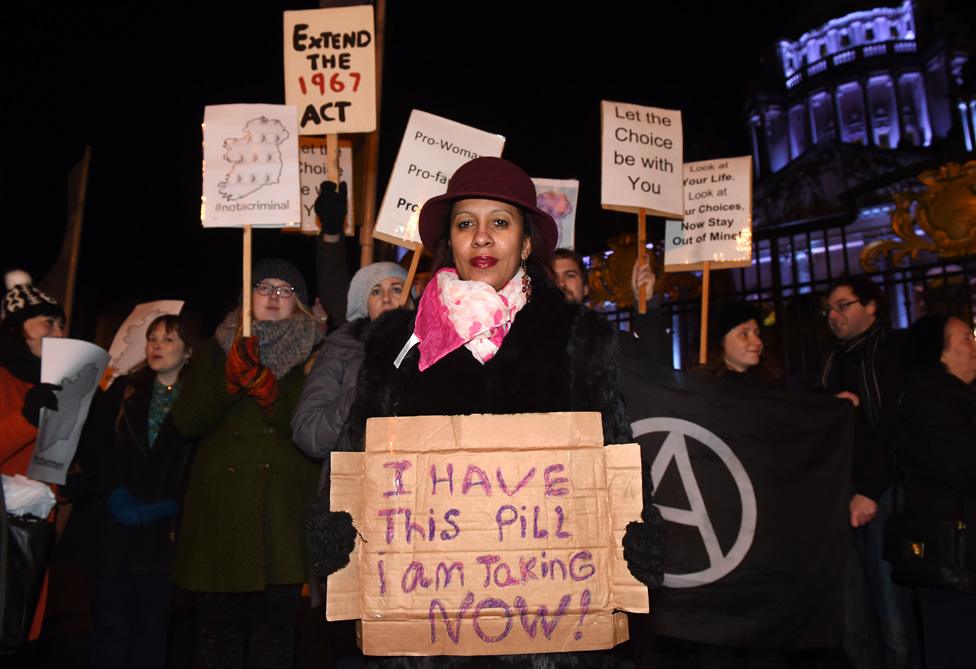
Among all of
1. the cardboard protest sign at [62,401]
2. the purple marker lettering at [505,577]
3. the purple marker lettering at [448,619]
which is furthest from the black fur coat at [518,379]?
the cardboard protest sign at [62,401]

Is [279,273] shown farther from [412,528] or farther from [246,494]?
[412,528]

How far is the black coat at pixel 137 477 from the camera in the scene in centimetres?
450

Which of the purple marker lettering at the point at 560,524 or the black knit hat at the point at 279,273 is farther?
the black knit hat at the point at 279,273

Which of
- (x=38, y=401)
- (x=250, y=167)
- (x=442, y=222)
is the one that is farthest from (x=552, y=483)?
(x=38, y=401)

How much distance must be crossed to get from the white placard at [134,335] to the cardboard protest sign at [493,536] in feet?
14.4

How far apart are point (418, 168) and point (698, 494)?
7.67ft

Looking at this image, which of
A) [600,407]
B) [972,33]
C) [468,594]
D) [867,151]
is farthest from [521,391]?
[972,33]

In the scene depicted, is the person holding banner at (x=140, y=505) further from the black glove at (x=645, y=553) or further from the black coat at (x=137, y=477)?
the black glove at (x=645, y=553)

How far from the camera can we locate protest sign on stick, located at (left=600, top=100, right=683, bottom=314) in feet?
17.7

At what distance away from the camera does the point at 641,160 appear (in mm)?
5480

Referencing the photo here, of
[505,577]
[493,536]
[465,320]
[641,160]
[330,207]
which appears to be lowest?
[505,577]

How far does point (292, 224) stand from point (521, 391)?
2.36 meters

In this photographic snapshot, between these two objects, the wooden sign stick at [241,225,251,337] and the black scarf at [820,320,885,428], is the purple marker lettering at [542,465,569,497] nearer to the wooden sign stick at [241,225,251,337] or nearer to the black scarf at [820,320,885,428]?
the wooden sign stick at [241,225,251,337]

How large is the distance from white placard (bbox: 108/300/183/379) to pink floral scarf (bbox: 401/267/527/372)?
4.05 metres
